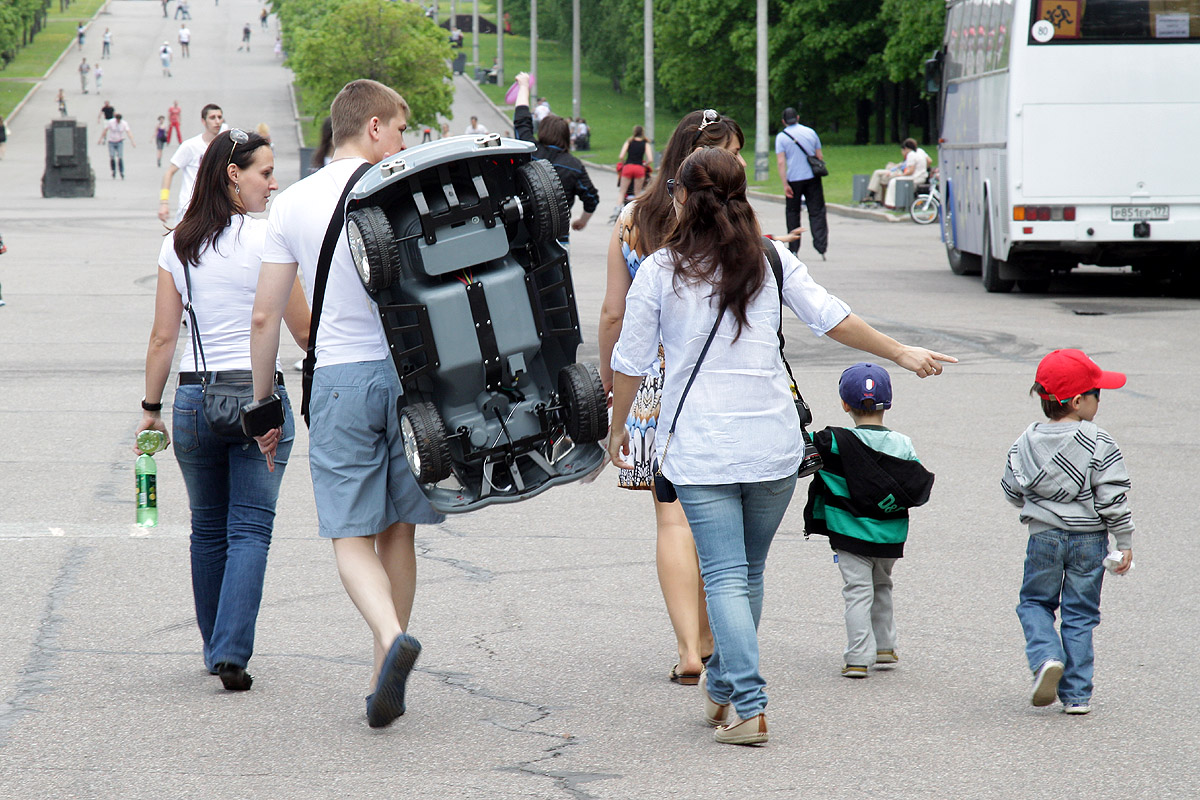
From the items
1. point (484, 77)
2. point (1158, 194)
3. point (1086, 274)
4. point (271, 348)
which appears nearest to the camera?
point (271, 348)

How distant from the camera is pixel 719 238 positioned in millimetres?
4188

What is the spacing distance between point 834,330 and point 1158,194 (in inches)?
477

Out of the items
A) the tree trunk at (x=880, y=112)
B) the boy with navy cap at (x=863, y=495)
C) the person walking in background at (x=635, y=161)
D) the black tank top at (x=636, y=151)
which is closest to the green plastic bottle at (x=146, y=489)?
the boy with navy cap at (x=863, y=495)

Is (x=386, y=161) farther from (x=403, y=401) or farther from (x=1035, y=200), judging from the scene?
(x=1035, y=200)

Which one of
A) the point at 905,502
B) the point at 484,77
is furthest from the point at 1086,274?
the point at 484,77

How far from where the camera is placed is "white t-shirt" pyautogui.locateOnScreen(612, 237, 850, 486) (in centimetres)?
421

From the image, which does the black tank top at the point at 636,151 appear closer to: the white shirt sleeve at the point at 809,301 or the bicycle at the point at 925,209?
the bicycle at the point at 925,209

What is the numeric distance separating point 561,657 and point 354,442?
118cm

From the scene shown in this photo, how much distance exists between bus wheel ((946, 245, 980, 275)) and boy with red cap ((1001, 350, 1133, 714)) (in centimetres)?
1457

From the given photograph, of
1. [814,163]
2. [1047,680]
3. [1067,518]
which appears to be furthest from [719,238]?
[814,163]

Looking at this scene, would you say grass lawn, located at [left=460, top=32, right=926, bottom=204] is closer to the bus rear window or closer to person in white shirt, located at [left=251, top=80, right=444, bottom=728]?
the bus rear window

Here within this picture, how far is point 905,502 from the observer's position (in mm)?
4797

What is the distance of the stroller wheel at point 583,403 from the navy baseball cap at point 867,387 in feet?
2.63

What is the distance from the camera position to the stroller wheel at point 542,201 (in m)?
4.40
